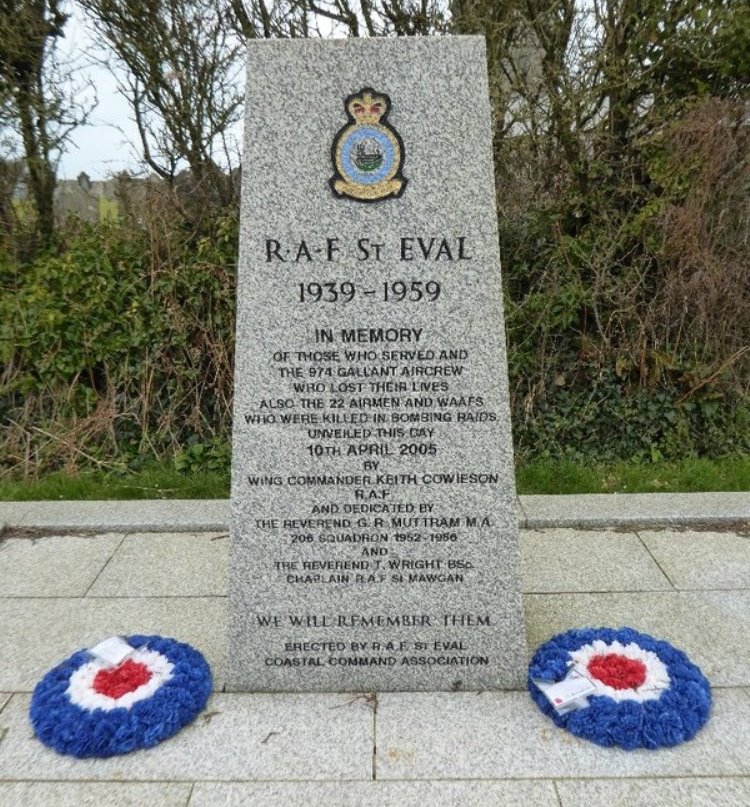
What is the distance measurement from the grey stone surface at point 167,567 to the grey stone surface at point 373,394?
915 mm

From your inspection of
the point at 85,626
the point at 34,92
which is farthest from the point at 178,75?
the point at 85,626

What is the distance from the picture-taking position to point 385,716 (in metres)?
2.71

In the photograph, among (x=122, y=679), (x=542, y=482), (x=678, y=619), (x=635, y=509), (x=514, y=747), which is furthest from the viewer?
(x=542, y=482)

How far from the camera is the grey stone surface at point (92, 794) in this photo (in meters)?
2.33

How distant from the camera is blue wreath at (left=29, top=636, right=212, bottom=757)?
8.23 feet

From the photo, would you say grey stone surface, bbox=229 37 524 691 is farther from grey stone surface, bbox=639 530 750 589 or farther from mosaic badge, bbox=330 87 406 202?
grey stone surface, bbox=639 530 750 589

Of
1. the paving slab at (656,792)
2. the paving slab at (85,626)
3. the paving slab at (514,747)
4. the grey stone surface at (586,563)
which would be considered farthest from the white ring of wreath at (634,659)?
the paving slab at (85,626)

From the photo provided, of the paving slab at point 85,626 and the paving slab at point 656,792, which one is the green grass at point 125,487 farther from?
the paving slab at point 656,792

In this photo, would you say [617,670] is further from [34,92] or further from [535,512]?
[34,92]

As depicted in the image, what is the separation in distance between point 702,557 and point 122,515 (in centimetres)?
312

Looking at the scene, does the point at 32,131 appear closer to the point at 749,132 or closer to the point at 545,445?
the point at 545,445

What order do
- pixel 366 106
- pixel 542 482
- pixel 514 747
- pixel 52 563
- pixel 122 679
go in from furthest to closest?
1. pixel 542 482
2. pixel 52 563
3. pixel 122 679
4. pixel 366 106
5. pixel 514 747

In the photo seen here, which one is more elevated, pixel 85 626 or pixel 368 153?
pixel 368 153

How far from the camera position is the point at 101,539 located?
4.23 metres
